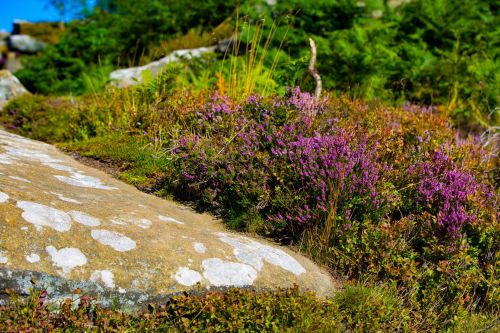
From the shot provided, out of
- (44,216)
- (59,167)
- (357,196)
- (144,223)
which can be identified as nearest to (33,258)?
(44,216)

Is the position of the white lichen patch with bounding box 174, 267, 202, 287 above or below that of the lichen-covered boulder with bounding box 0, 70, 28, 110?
above

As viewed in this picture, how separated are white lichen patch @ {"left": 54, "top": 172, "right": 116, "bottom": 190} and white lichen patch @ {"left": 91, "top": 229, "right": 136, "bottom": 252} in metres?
1.18

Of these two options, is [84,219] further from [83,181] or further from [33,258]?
[83,181]

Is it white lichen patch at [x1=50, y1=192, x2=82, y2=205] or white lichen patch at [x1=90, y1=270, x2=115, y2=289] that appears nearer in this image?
white lichen patch at [x1=90, y1=270, x2=115, y2=289]

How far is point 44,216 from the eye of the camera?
3.66 meters

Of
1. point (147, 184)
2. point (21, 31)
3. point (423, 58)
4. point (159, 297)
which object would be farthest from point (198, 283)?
point (21, 31)

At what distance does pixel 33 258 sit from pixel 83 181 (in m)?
1.70

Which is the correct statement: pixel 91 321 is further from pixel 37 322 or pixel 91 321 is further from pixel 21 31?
pixel 21 31

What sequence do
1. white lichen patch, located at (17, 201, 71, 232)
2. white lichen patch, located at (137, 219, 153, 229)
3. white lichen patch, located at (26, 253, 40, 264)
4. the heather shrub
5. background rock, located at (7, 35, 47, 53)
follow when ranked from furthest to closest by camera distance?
background rock, located at (7, 35, 47, 53) → the heather shrub → white lichen patch, located at (137, 219, 153, 229) → white lichen patch, located at (17, 201, 71, 232) → white lichen patch, located at (26, 253, 40, 264)

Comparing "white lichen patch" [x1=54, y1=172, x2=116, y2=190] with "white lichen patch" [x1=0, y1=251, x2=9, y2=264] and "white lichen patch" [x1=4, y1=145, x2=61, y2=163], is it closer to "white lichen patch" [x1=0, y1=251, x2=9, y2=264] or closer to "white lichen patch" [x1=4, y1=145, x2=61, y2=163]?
"white lichen patch" [x1=4, y1=145, x2=61, y2=163]

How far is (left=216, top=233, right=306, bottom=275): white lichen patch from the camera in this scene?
4051 mm

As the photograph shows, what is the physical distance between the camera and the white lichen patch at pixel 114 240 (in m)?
3.67

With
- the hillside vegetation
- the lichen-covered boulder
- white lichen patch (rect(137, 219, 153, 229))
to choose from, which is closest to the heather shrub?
the hillside vegetation

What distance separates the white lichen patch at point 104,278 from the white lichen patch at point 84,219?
1.49 ft
